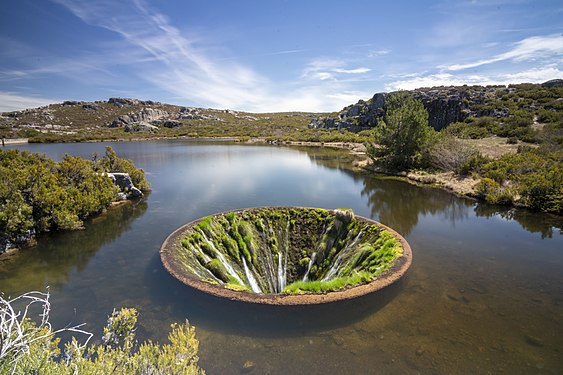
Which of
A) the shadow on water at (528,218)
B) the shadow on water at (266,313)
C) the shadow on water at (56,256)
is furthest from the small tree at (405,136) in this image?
the shadow on water at (56,256)

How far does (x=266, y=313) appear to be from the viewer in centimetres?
1081

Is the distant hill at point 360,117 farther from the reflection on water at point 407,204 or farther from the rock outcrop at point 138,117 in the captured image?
the reflection on water at point 407,204

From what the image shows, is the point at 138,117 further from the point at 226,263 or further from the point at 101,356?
the point at 101,356

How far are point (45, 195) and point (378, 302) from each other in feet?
64.8

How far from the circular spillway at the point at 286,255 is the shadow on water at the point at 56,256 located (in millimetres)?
5149

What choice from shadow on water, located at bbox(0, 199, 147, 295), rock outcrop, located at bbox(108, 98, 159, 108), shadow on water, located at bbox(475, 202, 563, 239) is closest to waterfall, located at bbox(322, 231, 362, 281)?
shadow on water, located at bbox(475, 202, 563, 239)

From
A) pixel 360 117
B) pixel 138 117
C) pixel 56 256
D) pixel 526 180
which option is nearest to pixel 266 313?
pixel 56 256

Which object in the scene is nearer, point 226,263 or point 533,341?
point 533,341

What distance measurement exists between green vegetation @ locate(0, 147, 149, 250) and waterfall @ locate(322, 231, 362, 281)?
643 inches

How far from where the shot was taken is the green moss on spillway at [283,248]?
14.3m

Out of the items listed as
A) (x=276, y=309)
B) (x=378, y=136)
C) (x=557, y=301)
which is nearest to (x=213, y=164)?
(x=378, y=136)

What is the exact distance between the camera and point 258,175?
125 feet

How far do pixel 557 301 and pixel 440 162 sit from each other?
28.1 metres

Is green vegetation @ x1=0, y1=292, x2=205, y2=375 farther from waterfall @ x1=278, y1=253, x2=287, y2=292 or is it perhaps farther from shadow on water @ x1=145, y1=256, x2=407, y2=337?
waterfall @ x1=278, y1=253, x2=287, y2=292
